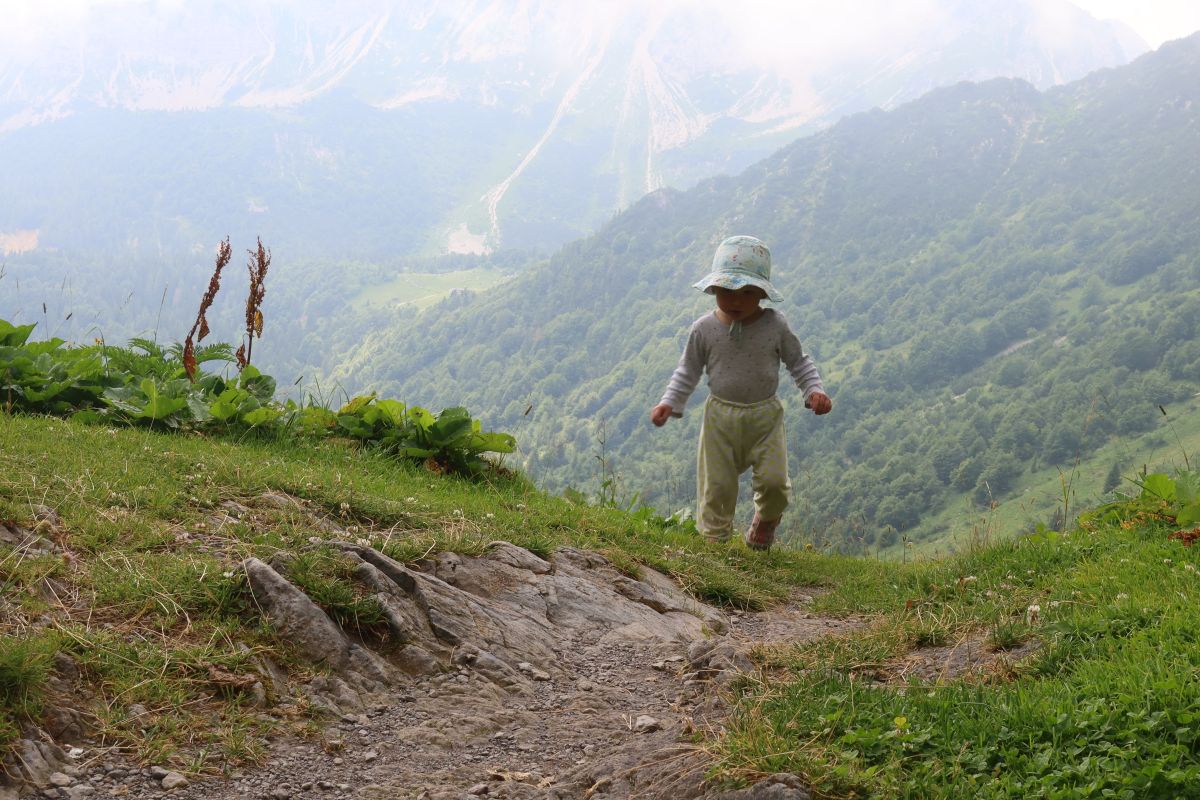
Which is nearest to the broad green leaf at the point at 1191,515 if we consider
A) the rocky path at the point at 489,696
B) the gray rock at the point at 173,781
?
the rocky path at the point at 489,696

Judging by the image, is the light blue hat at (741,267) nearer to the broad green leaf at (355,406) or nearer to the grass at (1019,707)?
the broad green leaf at (355,406)

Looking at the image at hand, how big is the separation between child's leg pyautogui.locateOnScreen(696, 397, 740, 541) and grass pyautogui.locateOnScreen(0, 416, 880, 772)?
14.2 inches

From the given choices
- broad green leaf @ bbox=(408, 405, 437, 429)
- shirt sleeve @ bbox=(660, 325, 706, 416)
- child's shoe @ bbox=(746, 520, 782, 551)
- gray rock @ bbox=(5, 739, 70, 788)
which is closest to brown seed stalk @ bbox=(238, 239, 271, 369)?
broad green leaf @ bbox=(408, 405, 437, 429)

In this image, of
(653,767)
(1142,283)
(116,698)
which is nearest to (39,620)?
(116,698)

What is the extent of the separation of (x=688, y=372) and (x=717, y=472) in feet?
2.77

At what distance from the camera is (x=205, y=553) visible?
13.3ft

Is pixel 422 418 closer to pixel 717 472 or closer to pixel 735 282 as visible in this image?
pixel 717 472

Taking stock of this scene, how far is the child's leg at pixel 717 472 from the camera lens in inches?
285

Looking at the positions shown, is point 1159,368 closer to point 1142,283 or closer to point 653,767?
point 1142,283

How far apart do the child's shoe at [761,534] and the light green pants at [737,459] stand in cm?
6

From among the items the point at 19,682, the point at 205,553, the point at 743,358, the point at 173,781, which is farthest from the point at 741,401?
the point at 19,682

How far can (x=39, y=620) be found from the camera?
328 cm

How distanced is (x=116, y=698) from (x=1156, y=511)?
503 cm

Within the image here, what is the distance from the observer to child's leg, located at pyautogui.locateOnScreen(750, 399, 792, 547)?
23.4 feet
